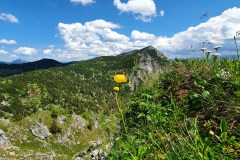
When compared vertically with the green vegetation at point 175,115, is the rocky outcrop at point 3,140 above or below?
below

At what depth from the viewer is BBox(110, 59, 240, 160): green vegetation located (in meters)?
3.36

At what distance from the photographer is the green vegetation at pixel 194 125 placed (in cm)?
336

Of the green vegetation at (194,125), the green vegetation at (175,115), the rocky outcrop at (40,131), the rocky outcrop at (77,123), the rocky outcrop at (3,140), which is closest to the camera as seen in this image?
the green vegetation at (194,125)

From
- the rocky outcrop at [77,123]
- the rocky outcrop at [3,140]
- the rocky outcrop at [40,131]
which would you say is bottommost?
the rocky outcrop at [77,123]

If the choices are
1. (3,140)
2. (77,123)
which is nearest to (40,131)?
(3,140)

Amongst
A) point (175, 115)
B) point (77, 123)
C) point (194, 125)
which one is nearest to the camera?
point (194, 125)

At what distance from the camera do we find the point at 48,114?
18912 cm

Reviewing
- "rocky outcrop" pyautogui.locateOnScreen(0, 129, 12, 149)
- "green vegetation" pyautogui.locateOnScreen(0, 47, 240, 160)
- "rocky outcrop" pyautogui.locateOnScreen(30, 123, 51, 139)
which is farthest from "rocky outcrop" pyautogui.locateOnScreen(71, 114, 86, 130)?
"green vegetation" pyautogui.locateOnScreen(0, 47, 240, 160)

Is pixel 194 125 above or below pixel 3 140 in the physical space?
above

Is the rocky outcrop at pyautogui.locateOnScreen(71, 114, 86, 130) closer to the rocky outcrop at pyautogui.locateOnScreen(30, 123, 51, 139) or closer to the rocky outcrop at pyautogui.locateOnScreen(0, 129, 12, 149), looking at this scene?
the rocky outcrop at pyautogui.locateOnScreen(30, 123, 51, 139)

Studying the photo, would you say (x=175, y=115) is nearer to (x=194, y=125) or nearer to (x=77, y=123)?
(x=194, y=125)

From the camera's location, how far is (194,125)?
10.8ft

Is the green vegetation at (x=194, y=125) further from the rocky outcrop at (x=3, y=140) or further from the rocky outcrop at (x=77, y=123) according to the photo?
the rocky outcrop at (x=77, y=123)

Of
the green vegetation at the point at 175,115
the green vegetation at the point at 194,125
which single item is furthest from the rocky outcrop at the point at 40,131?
the green vegetation at the point at 194,125
